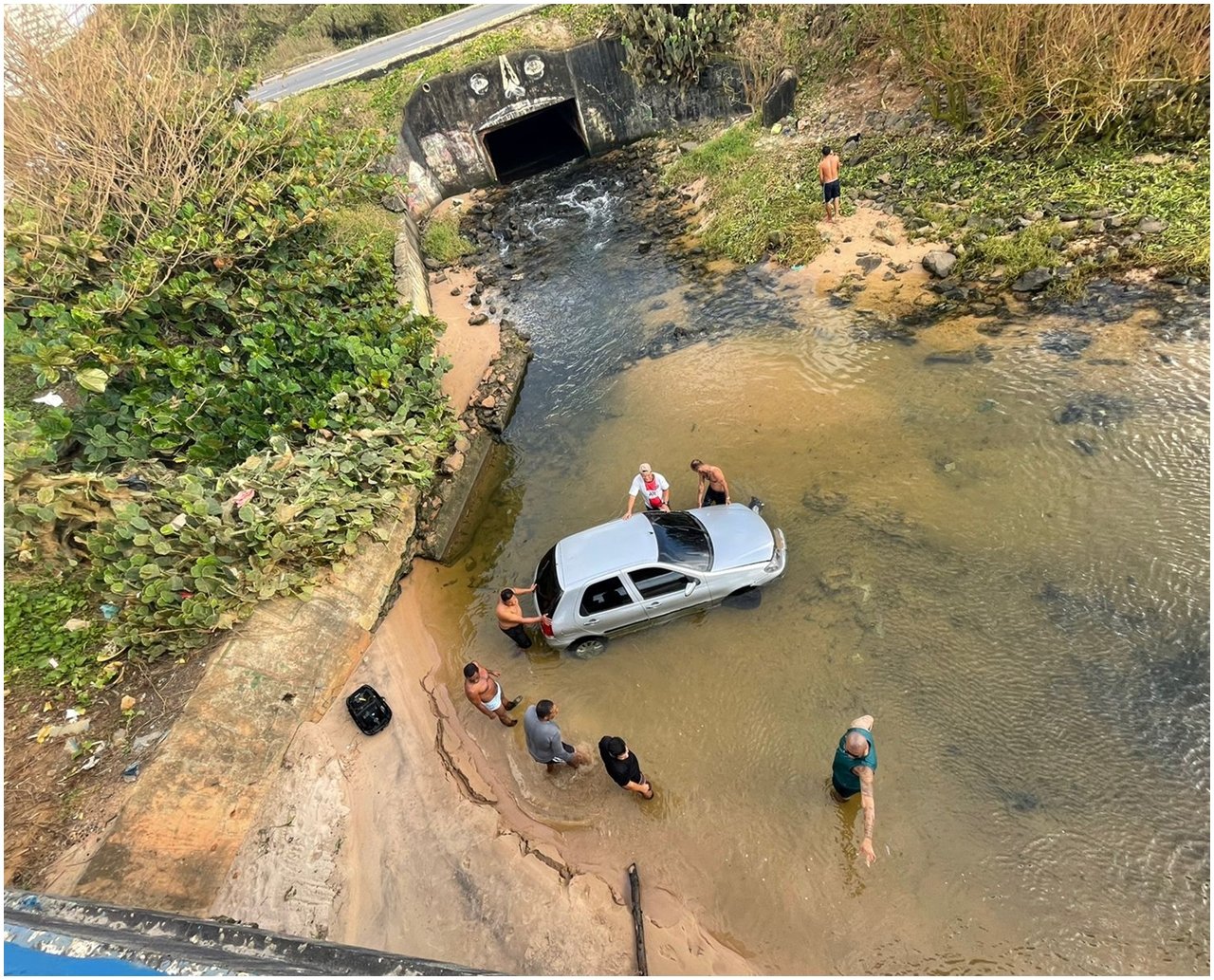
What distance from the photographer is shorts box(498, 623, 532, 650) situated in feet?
28.5

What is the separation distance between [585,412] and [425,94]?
1850 cm

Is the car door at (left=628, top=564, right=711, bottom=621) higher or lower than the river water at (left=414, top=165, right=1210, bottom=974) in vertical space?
higher

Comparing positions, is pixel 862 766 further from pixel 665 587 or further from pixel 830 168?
pixel 830 168

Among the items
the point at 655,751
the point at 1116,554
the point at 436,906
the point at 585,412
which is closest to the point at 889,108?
the point at 585,412

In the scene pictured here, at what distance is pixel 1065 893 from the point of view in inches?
224

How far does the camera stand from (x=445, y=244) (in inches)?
808

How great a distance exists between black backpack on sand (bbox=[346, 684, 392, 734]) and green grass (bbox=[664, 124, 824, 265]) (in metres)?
13.3

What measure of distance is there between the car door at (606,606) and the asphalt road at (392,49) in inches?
1061

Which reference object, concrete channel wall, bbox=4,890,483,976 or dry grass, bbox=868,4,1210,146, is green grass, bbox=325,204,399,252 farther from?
dry grass, bbox=868,4,1210,146

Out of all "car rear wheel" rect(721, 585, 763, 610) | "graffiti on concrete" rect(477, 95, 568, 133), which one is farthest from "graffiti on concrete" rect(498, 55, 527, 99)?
"car rear wheel" rect(721, 585, 763, 610)

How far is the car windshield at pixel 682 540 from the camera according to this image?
8.19 meters

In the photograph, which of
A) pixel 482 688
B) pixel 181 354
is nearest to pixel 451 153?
pixel 181 354

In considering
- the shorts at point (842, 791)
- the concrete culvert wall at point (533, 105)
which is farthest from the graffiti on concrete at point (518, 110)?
the shorts at point (842, 791)

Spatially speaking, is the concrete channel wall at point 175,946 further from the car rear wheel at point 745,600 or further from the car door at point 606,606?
the car rear wheel at point 745,600
